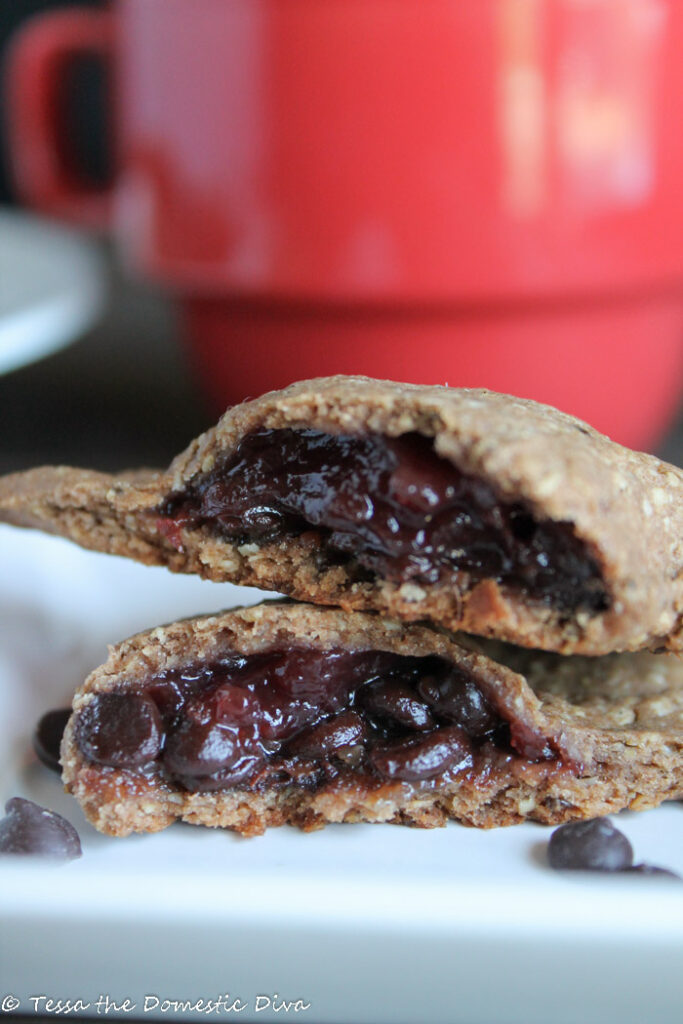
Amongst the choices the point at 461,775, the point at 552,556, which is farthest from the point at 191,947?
the point at 552,556

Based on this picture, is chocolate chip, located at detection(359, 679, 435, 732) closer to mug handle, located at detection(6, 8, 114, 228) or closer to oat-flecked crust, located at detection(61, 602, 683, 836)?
oat-flecked crust, located at detection(61, 602, 683, 836)

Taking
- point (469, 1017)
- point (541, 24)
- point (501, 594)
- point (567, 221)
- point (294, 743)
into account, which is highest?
point (541, 24)

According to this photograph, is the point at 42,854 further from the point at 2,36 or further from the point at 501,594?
the point at 2,36

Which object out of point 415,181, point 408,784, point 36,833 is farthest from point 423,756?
point 415,181

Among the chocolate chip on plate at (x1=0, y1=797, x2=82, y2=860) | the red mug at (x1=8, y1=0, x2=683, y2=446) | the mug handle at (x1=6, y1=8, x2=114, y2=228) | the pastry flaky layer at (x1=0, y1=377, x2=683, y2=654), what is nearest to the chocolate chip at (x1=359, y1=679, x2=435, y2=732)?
the pastry flaky layer at (x1=0, y1=377, x2=683, y2=654)

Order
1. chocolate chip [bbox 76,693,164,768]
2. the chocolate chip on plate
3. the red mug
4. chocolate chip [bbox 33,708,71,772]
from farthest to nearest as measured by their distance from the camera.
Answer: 1. the red mug
2. chocolate chip [bbox 33,708,71,772]
3. chocolate chip [bbox 76,693,164,768]
4. the chocolate chip on plate

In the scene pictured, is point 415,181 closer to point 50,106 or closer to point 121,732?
point 50,106

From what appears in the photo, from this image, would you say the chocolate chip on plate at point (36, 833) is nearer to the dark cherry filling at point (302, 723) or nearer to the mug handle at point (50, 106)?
the dark cherry filling at point (302, 723)
